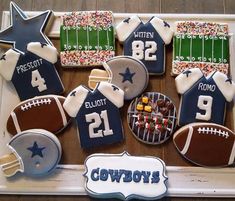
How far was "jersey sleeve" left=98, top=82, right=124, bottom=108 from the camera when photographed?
1.40 metres

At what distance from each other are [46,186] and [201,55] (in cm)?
76

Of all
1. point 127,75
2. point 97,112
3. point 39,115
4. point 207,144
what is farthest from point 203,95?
point 39,115

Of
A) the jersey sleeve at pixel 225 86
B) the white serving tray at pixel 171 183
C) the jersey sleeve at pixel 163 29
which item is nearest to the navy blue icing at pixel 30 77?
the white serving tray at pixel 171 183

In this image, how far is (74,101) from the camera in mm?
1399

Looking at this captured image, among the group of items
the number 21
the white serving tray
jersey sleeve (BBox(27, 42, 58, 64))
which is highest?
jersey sleeve (BBox(27, 42, 58, 64))

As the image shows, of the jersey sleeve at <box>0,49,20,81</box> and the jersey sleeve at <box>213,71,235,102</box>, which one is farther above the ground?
the jersey sleeve at <box>0,49,20,81</box>

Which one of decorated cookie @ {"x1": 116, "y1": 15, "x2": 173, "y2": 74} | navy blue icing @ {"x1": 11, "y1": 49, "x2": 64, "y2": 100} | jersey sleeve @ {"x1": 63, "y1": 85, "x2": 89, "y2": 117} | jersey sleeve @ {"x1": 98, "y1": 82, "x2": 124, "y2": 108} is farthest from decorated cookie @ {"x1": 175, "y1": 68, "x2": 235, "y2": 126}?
navy blue icing @ {"x1": 11, "y1": 49, "x2": 64, "y2": 100}

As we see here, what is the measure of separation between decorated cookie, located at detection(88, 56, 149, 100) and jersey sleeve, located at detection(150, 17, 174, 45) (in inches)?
6.0

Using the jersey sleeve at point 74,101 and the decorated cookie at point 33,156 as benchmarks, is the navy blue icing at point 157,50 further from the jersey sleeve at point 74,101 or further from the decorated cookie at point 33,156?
the decorated cookie at point 33,156

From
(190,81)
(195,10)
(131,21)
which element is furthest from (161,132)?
(195,10)

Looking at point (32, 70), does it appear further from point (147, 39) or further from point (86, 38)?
point (147, 39)

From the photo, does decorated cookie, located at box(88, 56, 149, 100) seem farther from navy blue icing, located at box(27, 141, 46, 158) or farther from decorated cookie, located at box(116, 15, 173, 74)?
navy blue icing, located at box(27, 141, 46, 158)

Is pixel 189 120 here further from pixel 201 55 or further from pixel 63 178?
pixel 63 178

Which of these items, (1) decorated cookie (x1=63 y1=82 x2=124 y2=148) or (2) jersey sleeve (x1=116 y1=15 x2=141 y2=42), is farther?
(2) jersey sleeve (x1=116 y1=15 x2=141 y2=42)
